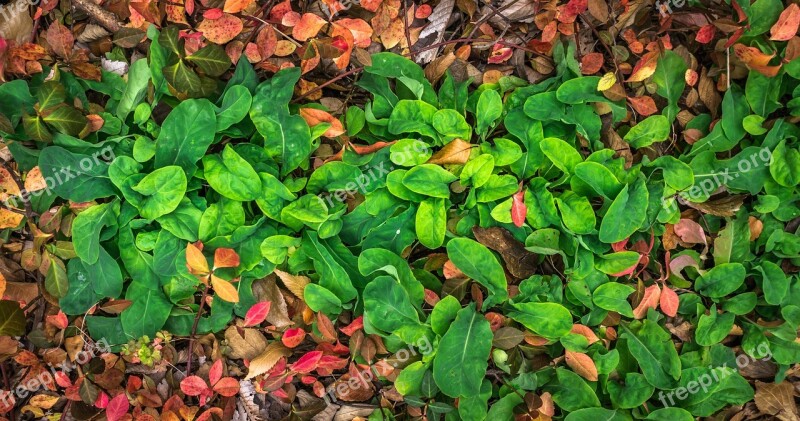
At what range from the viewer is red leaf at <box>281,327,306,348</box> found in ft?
5.46

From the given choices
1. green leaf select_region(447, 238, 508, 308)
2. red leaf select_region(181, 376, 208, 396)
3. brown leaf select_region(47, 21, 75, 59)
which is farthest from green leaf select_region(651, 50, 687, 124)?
brown leaf select_region(47, 21, 75, 59)

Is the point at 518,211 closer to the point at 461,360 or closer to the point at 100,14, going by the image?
the point at 461,360

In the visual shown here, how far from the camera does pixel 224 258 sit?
5.20 ft

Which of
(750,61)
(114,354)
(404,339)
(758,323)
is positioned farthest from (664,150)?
(114,354)

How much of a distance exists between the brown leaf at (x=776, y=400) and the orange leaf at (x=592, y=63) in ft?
3.56

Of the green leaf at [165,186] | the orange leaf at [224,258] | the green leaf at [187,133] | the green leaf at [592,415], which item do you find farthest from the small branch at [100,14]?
the green leaf at [592,415]

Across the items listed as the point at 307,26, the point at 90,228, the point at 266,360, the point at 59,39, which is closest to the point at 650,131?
the point at 307,26

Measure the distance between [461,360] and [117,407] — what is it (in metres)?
1.02

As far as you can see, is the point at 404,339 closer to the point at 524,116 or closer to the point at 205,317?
the point at 205,317

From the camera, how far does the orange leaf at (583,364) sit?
164 centimetres

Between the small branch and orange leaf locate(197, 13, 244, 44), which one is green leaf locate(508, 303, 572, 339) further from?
the small branch

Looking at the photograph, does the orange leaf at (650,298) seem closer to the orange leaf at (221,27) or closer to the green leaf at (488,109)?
the green leaf at (488,109)

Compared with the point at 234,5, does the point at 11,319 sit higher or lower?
lower

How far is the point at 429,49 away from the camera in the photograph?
69.3 inches
